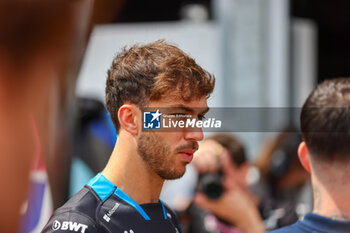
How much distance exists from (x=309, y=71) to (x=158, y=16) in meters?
1.31

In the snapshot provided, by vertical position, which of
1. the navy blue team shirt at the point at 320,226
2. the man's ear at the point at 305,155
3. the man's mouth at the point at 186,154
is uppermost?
the man's mouth at the point at 186,154

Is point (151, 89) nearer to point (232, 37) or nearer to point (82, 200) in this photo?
point (82, 200)

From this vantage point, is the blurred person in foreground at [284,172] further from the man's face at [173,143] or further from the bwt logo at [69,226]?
the bwt logo at [69,226]

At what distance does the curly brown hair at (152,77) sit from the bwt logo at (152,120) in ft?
0.07

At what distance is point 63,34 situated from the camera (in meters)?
0.79

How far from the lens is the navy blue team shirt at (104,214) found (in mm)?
990

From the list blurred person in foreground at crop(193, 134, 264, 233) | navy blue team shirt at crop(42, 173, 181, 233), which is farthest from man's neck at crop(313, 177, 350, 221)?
blurred person in foreground at crop(193, 134, 264, 233)

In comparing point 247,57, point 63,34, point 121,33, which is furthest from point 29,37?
point 247,57

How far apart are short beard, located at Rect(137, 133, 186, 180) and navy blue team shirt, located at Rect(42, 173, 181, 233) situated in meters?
0.10

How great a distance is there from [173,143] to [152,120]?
0.21 ft

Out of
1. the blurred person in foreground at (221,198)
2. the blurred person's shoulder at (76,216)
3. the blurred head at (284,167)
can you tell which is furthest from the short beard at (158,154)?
the blurred head at (284,167)

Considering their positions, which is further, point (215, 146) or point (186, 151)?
point (215, 146)

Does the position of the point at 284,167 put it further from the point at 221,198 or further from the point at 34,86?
the point at 34,86

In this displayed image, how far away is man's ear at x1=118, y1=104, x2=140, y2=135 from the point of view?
3.44 ft
